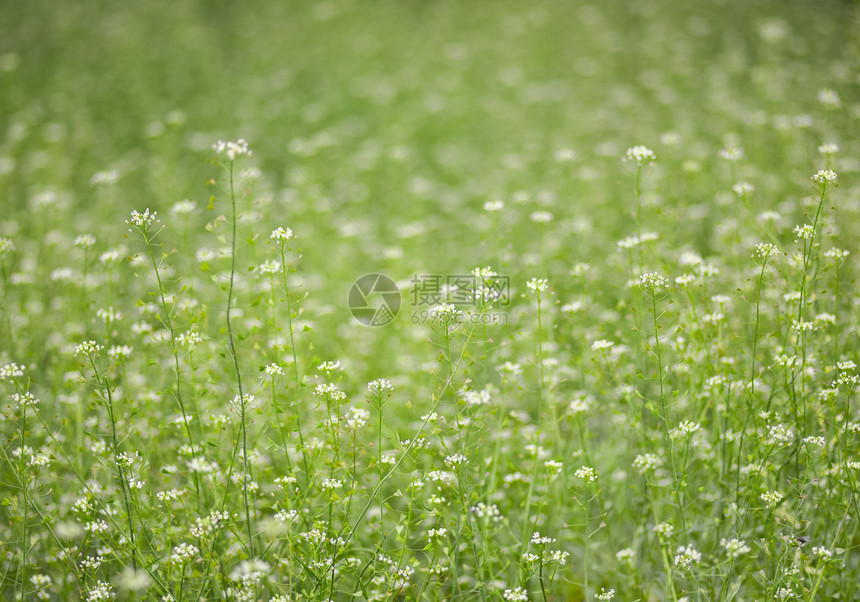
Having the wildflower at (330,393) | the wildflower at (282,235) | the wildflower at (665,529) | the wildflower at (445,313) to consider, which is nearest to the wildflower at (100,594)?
the wildflower at (330,393)

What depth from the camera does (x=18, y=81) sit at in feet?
26.8

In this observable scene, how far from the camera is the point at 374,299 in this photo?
4.91 meters

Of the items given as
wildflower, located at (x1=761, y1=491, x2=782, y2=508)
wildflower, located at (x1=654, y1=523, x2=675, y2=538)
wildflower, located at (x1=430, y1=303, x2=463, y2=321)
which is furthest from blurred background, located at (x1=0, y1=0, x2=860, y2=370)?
wildflower, located at (x1=654, y1=523, x2=675, y2=538)

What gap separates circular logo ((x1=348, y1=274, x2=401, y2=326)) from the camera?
4.50m

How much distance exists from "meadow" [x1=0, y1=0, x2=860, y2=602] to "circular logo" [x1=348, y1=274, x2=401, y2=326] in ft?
0.13

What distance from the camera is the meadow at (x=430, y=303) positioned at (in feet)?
8.21

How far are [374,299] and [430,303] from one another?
5.22 feet

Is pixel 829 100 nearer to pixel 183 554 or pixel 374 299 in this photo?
pixel 374 299

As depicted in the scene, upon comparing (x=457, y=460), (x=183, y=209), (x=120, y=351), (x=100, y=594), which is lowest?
(x=100, y=594)

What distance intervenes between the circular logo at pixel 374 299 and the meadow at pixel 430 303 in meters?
0.04

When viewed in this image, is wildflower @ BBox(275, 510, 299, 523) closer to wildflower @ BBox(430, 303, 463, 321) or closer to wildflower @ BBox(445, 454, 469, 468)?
wildflower @ BBox(445, 454, 469, 468)

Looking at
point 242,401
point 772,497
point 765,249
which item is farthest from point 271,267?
point 772,497

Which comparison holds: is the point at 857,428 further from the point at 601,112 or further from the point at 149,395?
the point at 601,112

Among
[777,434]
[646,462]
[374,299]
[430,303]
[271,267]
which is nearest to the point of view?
[777,434]
